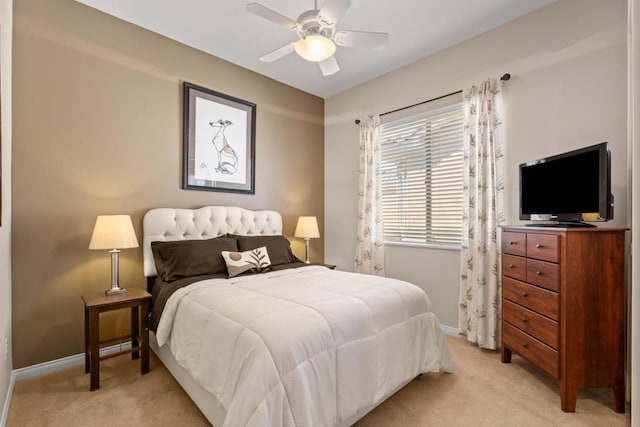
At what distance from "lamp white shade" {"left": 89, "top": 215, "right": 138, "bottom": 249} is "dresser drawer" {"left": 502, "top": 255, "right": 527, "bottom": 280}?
3053mm

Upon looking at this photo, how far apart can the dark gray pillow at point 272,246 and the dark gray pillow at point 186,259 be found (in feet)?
1.02

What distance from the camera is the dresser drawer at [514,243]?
239 centimetres

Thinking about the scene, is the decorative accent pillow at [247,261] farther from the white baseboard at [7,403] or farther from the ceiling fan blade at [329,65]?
the ceiling fan blade at [329,65]

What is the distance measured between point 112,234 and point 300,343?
1843 millimetres

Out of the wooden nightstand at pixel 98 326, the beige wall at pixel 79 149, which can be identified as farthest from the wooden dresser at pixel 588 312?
the beige wall at pixel 79 149

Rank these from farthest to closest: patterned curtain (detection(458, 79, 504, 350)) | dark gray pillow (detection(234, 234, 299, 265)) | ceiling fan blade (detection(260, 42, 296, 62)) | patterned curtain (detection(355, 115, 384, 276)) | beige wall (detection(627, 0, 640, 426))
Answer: patterned curtain (detection(355, 115, 384, 276)) < dark gray pillow (detection(234, 234, 299, 265)) < patterned curtain (detection(458, 79, 504, 350)) < ceiling fan blade (detection(260, 42, 296, 62)) < beige wall (detection(627, 0, 640, 426))

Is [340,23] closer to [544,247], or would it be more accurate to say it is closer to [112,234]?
[544,247]

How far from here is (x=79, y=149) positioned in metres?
2.62

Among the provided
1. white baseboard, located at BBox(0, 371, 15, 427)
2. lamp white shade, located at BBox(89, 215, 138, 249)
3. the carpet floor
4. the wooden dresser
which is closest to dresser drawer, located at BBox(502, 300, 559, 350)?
the wooden dresser

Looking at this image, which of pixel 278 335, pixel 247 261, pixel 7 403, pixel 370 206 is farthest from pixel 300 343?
pixel 370 206

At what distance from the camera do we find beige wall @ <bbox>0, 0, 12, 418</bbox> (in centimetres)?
185

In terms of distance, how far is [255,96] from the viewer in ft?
12.8

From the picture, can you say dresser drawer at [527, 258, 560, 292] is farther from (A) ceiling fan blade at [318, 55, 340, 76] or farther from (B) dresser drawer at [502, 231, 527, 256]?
(A) ceiling fan blade at [318, 55, 340, 76]

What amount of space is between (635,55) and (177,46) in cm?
360
